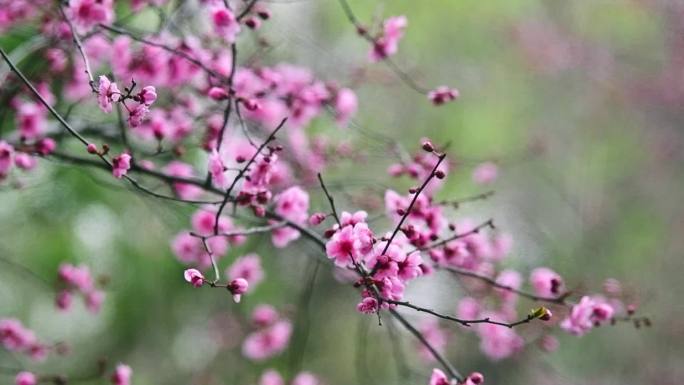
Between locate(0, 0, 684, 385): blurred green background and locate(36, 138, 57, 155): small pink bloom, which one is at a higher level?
locate(0, 0, 684, 385): blurred green background

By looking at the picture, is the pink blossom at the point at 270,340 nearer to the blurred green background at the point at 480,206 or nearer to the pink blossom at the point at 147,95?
the blurred green background at the point at 480,206

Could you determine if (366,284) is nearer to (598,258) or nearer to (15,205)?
(15,205)

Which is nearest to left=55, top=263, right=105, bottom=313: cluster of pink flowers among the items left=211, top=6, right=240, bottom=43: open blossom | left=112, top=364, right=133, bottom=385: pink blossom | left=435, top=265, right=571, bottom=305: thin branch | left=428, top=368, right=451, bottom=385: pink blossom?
left=112, top=364, right=133, bottom=385: pink blossom

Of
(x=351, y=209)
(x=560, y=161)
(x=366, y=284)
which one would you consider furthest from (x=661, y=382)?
(x=366, y=284)

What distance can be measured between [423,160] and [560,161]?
4.07m

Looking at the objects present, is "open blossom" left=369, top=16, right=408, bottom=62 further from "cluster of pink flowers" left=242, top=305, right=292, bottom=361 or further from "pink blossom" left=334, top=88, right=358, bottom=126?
"cluster of pink flowers" left=242, top=305, right=292, bottom=361

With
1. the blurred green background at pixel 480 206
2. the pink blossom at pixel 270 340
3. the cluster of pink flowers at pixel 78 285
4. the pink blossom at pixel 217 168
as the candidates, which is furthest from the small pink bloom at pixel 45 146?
the blurred green background at pixel 480 206

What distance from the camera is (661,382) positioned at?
5215 mm

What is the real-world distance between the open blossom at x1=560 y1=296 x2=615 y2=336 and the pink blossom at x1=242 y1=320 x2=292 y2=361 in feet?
4.37

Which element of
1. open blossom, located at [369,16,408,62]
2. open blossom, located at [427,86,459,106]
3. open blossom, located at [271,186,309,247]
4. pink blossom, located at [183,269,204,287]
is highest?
open blossom, located at [369,16,408,62]

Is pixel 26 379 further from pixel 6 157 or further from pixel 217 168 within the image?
pixel 217 168

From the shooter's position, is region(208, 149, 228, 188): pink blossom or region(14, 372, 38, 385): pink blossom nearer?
→ region(208, 149, 228, 188): pink blossom

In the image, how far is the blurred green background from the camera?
4.48 metres

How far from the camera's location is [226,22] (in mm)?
1982
